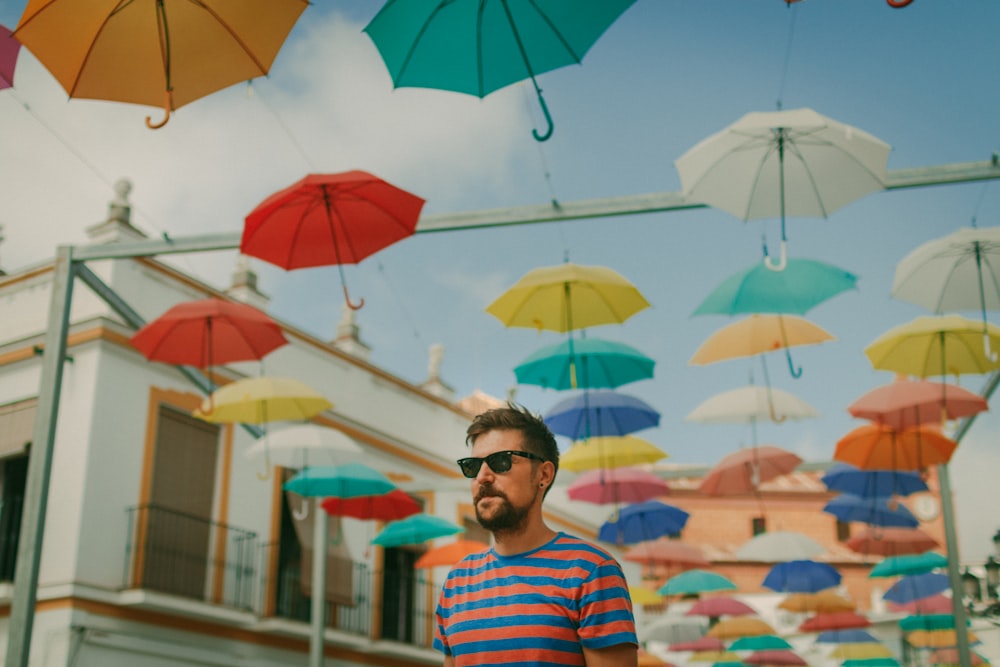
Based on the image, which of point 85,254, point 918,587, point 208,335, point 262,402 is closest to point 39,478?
point 85,254

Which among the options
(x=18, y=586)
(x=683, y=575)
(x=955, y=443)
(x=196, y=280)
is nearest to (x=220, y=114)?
(x=196, y=280)

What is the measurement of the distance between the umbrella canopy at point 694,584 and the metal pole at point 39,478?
13.2 metres

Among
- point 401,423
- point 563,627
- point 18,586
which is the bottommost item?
point 563,627

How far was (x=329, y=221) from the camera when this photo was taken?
416 inches

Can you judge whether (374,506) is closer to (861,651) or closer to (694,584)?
(694,584)

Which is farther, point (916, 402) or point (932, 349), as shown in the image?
point (916, 402)

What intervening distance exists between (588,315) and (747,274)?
1.68 meters

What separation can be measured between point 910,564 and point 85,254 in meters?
14.2

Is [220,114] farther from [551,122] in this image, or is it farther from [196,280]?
[551,122]

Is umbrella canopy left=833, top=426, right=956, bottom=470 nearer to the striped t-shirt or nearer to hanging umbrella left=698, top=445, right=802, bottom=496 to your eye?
hanging umbrella left=698, top=445, right=802, bottom=496

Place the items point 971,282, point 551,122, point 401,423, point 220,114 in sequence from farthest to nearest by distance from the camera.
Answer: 1. point 401,423
2. point 220,114
3. point 971,282
4. point 551,122

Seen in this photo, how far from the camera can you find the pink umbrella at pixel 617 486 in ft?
57.6

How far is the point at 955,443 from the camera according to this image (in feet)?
50.0

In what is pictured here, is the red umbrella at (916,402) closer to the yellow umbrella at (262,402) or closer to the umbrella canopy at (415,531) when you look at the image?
the yellow umbrella at (262,402)
